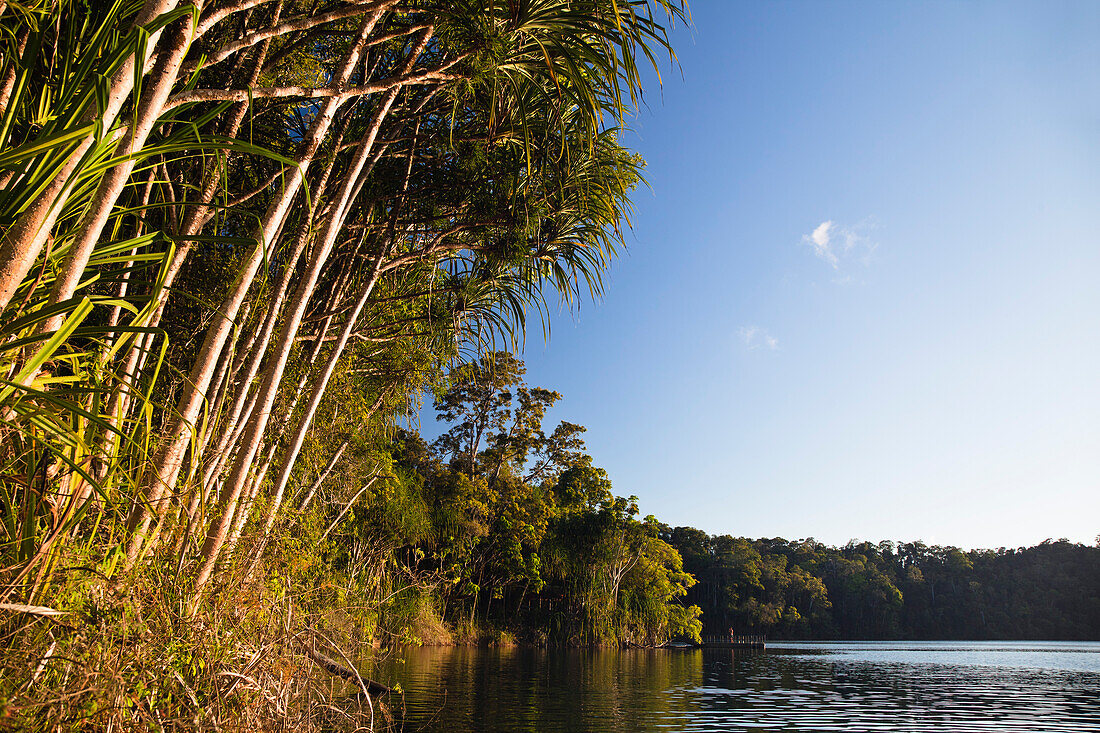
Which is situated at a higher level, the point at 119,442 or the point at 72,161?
the point at 72,161

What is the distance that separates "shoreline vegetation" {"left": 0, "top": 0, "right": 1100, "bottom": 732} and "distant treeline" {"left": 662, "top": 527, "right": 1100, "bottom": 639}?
5736 cm

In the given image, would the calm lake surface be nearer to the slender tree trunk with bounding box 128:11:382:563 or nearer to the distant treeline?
the slender tree trunk with bounding box 128:11:382:563

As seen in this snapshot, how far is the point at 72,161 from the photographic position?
3.92ft

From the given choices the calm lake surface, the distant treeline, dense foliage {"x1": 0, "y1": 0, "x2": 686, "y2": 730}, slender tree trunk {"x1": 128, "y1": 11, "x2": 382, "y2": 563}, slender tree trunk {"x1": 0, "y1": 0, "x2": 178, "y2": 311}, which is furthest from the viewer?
the distant treeline

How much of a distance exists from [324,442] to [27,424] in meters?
5.36

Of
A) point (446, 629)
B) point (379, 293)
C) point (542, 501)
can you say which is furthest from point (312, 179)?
point (542, 501)

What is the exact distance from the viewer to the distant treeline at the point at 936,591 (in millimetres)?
61969

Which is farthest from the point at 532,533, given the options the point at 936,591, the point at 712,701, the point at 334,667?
the point at 936,591

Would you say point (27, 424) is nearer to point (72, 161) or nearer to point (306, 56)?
point (72, 161)

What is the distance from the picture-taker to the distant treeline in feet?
203

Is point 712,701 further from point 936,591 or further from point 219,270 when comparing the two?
point 936,591

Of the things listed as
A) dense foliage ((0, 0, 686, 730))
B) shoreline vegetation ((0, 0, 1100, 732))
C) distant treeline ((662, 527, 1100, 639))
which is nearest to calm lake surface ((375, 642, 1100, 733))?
shoreline vegetation ((0, 0, 1100, 732))

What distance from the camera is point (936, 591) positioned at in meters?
67.8

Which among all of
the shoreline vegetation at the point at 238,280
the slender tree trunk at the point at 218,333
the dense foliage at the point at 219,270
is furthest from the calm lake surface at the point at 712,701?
the slender tree trunk at the point at 218,333
